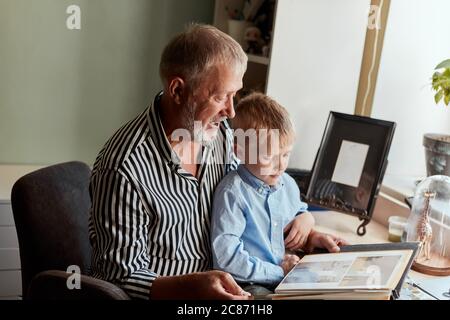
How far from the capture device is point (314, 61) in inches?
84.5

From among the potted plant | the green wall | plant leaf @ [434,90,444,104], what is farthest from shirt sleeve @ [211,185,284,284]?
the green wall

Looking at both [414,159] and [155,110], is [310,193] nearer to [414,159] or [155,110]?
[414,159]

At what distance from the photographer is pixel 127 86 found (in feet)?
8.34

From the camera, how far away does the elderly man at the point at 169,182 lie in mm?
1216

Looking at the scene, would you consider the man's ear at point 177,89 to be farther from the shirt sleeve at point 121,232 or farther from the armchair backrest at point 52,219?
the armchair backrest at point 52,219

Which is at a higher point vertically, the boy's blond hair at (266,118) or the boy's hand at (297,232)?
the boy's blond hair at (266,118)

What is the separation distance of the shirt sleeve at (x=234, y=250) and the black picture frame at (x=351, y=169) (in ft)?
1.90

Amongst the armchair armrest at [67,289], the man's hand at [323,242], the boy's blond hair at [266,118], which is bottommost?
the armchair armrest at [67,289]

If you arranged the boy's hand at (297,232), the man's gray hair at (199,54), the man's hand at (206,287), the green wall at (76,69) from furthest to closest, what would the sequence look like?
the green wall at (76,69), the boy's hand at (297,232), the man's gray hair at (199,54), the man's hand at (206,287)

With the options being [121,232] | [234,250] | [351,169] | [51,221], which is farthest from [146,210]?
[351,169]

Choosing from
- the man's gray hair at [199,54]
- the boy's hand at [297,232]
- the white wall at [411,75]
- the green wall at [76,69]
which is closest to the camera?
the man's gray hair at [199,54]

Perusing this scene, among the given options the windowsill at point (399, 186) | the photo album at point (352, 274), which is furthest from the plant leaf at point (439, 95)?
the photo album at point (352, 274)
